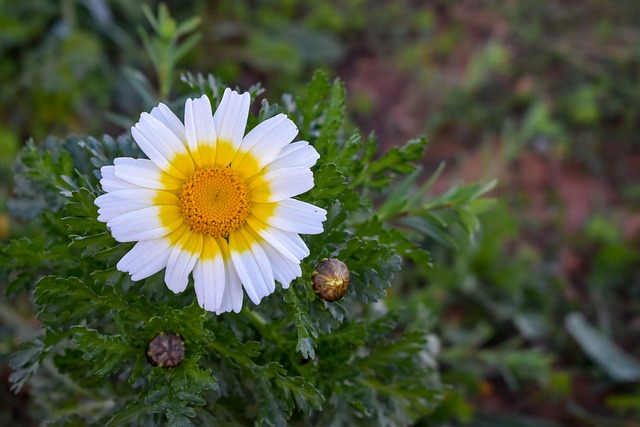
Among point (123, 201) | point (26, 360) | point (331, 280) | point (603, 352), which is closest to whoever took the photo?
point (123, 201)

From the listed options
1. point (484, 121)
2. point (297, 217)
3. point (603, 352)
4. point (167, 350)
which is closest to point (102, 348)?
point (167, 350)

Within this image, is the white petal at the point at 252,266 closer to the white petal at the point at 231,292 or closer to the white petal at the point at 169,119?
the white petal at the point at 231,292

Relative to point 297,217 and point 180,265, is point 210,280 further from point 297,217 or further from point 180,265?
point 297,217

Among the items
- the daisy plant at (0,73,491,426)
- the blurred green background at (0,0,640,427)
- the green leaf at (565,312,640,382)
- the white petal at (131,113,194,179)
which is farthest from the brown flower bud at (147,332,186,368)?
the green leaf at (565,312,640,382)

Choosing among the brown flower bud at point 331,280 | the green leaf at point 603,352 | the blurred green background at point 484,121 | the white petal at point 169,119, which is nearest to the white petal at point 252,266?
the brown flower bud at point 331,280

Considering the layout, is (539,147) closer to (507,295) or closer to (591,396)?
(507,295)
